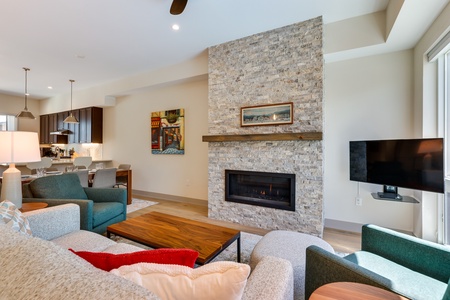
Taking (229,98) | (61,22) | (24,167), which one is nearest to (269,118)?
(229,98)

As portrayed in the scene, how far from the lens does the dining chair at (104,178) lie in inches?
→ 150

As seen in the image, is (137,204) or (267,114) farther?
(137,204)

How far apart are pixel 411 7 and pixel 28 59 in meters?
6.18

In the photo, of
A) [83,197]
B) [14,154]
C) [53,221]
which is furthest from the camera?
[83,197]

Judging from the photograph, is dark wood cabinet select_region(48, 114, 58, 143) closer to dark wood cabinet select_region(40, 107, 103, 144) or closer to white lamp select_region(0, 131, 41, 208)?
dark wood cabinet select_region(40, 107, 103, 144)

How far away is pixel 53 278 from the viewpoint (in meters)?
0.52

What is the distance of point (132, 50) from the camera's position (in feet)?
12.4

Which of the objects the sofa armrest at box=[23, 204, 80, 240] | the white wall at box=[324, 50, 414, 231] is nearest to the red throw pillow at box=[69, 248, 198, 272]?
the sofa armrest at box=[23, 204, 80, 240]

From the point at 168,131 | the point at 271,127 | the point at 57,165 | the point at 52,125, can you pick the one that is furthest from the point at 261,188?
the point at 52,125

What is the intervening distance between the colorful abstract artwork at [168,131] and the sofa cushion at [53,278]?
4223 millimetres

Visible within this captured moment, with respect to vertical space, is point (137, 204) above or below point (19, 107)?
below

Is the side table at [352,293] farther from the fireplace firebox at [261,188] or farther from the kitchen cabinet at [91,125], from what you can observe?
the kitchen cabinet at [91,125]

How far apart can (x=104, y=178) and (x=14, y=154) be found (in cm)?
207

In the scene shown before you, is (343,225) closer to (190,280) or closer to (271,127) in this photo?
(271,127)
